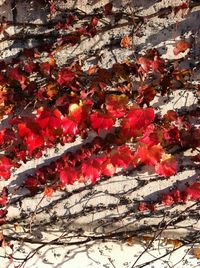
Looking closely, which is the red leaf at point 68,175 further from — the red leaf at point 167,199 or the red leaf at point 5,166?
the red leaf at point 167,199

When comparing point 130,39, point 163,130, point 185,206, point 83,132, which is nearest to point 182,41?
point 130,39

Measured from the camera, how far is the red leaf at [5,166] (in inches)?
127

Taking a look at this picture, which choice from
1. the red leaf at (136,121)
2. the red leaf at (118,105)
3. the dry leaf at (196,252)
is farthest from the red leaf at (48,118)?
the dry leaf at (196,252)

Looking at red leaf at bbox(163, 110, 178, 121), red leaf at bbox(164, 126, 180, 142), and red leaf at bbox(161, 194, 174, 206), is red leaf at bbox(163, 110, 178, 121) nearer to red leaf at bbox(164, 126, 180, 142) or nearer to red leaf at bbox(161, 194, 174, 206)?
red leaf at bbox(164, 126, 180, 142)

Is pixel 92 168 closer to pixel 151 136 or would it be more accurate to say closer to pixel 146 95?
pixel 151 136

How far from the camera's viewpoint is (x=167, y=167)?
10.1 feet

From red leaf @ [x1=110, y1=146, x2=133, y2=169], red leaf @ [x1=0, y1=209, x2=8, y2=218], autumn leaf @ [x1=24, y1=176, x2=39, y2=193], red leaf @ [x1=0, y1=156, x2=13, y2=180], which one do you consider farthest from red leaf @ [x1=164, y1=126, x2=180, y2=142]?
red leaf @ [x1=0, y1=209, x2=8, y2=218]

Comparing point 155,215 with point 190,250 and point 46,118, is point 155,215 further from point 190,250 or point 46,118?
point 46,118

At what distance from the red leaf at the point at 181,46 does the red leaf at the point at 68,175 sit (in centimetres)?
109

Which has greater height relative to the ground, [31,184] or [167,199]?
[31,184]

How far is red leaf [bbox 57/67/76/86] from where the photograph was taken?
120 inches

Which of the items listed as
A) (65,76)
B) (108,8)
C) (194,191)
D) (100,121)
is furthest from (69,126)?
(194,191)

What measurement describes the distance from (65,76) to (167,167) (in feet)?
3.11

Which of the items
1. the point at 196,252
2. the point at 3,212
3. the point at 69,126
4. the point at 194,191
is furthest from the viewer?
the point at 3,212
